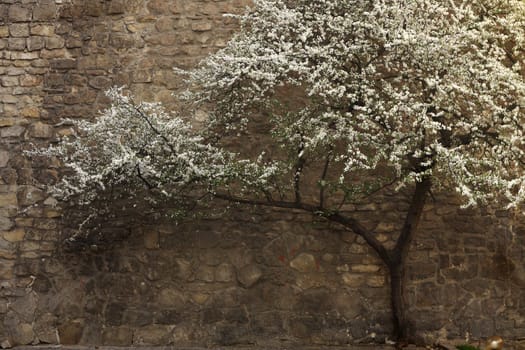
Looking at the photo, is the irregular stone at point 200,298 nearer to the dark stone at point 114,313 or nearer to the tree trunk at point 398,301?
the dark stone at point 114,313

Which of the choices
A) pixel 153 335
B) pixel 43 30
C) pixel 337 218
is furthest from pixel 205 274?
pixel 43 30

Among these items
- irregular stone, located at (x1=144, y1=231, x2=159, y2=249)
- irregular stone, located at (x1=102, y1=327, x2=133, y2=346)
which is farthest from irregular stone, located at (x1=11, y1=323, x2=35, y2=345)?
irregular stone, located at (x1=144, y1=231, x2=159, y2=249)

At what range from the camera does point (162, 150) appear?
18.1 feet

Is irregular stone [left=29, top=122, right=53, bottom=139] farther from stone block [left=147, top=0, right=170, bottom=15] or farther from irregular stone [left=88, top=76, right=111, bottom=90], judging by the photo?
stone block [left=147, top=0, right=170, bottom=15]

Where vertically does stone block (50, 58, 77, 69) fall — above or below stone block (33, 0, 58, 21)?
below

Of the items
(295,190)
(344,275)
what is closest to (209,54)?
(295,190)

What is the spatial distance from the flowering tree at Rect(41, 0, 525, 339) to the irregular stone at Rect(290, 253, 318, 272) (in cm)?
45

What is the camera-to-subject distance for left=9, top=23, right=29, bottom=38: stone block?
6.63m

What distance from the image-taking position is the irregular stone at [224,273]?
621 centimetres

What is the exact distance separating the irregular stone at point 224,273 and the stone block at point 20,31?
10.0 ft

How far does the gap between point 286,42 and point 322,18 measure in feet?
1.19

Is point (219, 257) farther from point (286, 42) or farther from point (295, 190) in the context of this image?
point (286, 42)

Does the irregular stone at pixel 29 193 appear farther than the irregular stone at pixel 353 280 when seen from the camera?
Yes

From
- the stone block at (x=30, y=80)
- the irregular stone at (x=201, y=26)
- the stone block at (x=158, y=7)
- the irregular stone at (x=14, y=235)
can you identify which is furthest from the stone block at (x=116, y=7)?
the irregular stone at (x=14, y=235)
